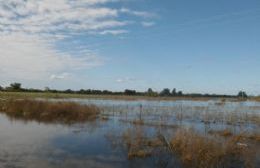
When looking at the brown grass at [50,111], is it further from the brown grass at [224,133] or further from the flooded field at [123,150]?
the brown grass at [224,133]

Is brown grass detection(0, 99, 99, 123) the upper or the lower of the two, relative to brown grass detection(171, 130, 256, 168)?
upper

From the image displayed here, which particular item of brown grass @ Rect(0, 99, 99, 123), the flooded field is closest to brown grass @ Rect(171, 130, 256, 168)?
the flooded field

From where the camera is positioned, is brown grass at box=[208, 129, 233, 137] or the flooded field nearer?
the flooded field

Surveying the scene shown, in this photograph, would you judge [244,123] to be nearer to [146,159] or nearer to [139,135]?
[139,135]

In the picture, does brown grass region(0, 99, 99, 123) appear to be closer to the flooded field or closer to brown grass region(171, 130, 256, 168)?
the flooded field

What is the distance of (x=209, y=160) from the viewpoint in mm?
12102

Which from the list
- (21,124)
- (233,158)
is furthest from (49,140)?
(233,158)

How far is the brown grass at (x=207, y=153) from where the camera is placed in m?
12.3

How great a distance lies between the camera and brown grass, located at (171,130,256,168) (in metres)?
12.3

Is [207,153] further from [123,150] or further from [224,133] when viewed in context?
[224,133]

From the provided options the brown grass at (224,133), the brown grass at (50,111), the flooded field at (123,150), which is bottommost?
the flooded field at (123,150)

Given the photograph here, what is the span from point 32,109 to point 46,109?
4.89 ft

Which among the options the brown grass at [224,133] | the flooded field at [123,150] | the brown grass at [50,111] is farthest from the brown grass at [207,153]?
the brown grass at [50,111]

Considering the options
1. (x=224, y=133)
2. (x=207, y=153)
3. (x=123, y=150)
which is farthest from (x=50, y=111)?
(x=207, y=153)
